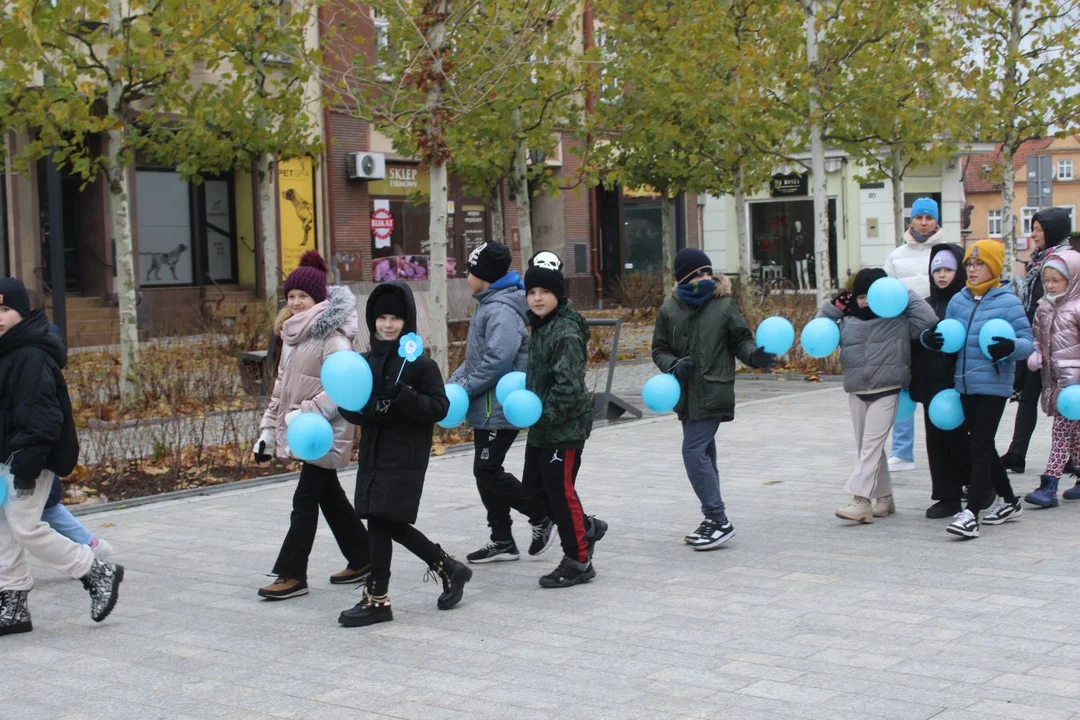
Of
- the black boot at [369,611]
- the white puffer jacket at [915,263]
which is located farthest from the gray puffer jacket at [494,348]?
the white puffer jacket at [915,263]

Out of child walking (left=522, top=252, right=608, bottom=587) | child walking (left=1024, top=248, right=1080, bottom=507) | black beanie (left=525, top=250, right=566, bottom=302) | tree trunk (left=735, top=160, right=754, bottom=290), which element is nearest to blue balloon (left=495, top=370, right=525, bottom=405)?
child walking (left=522, top=252, right=608, bottom=587)

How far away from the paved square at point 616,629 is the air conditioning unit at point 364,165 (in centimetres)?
2062

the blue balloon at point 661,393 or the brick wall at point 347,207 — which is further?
the brick wall at point 347,207

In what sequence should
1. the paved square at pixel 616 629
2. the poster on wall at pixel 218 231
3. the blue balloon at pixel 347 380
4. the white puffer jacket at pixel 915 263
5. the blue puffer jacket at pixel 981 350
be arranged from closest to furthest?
the paved square at pixel 616 629, the blue balloon at pixel 347 380, the blue puffer jacket at pixel 981 350, the white puffer jacket at pixel 915 263, the poster on wall at pixel 218 231

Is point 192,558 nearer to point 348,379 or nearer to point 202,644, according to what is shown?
point 202,644

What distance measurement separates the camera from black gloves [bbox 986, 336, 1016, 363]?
7809 mm

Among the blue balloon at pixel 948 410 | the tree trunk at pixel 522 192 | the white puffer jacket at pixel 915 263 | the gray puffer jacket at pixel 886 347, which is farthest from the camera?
the tree trunk at pixel 522 192

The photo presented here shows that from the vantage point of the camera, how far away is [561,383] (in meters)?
7.00

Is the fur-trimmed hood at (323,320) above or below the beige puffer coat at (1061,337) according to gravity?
above

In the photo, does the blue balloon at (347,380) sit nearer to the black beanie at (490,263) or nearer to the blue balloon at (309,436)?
the blue balloon at (309,436)

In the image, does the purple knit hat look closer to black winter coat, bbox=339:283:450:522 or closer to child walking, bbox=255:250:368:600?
child walking, bbox=255:250:368:600

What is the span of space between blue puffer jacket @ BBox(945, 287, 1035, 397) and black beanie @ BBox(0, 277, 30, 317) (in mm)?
5077

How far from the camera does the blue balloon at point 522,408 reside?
6852 millimetres

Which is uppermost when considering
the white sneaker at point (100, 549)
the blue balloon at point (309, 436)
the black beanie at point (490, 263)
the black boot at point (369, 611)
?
the black beanie at point (490, 263)
